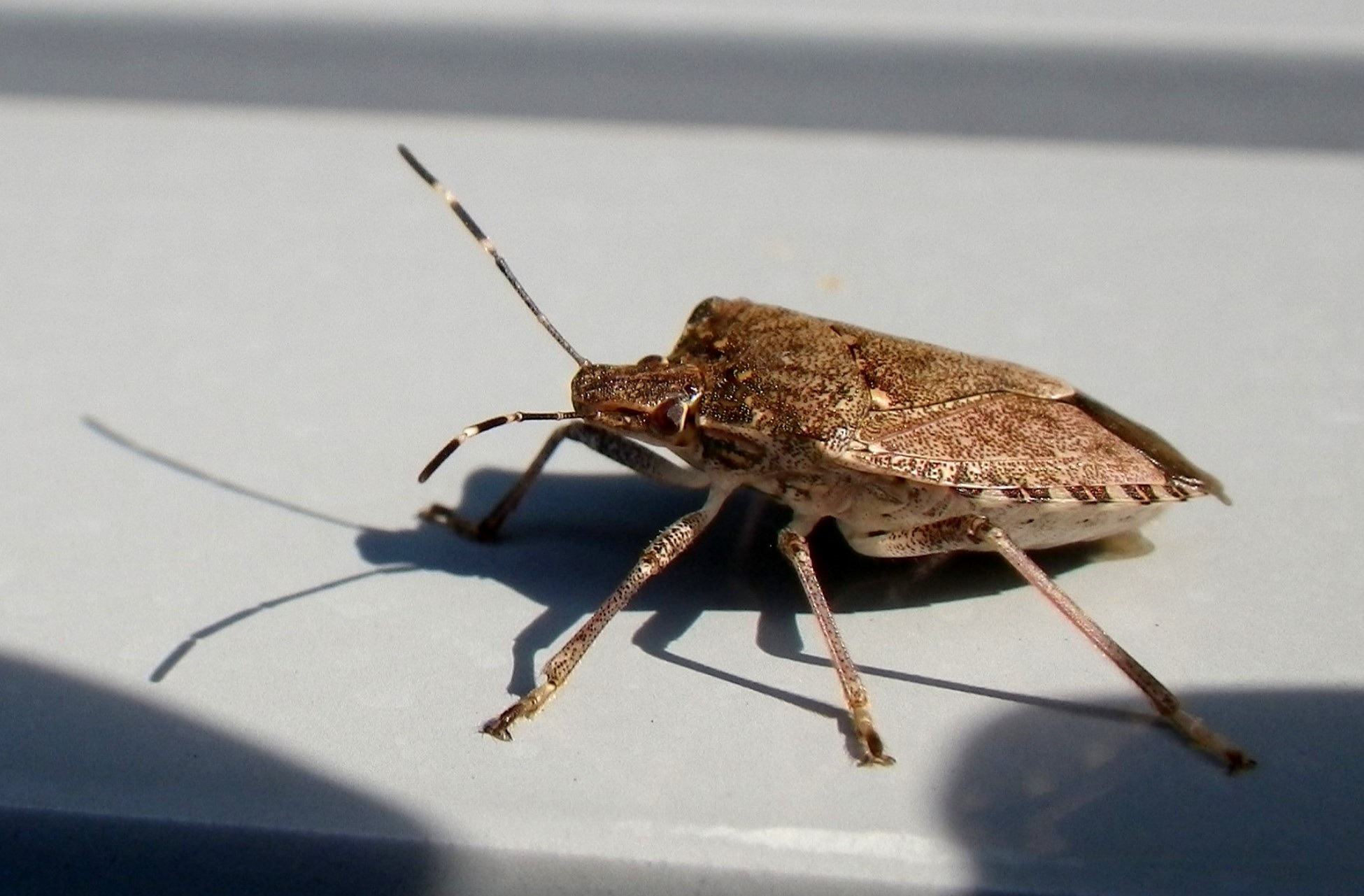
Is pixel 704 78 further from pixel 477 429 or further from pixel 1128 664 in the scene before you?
pixel 1128 664

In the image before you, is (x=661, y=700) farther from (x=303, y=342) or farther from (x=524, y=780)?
(x=303, y=342)

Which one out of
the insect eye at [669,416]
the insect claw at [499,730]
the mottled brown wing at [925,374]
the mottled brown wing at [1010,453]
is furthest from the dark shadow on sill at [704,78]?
the insect claw at [499,730]

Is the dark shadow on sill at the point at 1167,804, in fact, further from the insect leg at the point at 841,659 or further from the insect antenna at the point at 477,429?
the insect antenna at the point at 477,429

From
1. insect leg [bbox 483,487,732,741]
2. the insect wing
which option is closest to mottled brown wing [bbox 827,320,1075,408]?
the insect wing

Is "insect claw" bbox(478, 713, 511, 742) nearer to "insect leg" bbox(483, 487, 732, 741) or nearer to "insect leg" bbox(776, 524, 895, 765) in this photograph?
"insect leg" bbox(483, 487, 732, 741)

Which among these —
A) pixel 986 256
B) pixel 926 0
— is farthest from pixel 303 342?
pixel 926 0
